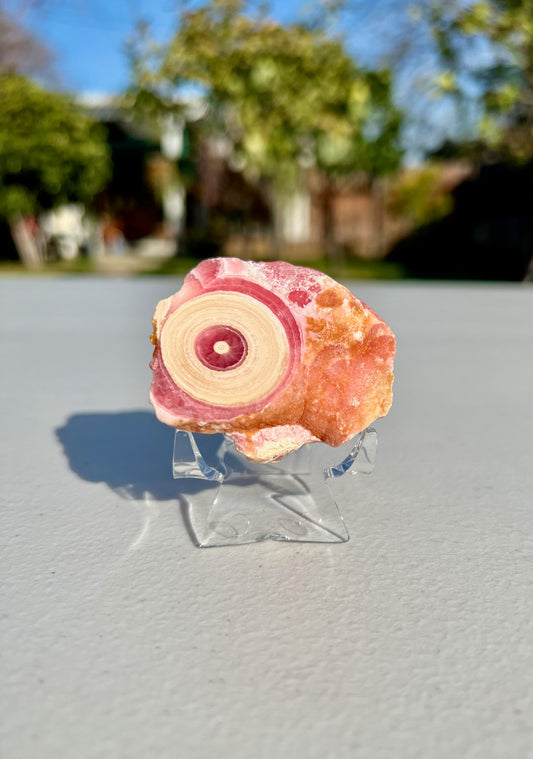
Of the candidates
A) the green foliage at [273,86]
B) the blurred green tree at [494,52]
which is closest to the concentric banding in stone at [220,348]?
the blurred green tree at [494,52]

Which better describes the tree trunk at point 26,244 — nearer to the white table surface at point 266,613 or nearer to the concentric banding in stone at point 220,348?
the white table surface at point 266,613

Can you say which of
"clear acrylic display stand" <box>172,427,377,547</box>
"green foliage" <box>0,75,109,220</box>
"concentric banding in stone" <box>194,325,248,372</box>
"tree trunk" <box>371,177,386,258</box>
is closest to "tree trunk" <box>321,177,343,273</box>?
"tree trunk" <box>371,177,386,258</box>

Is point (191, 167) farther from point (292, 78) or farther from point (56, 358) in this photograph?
point (56, 358)

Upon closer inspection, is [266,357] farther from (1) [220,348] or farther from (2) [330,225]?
(2) [330,225]

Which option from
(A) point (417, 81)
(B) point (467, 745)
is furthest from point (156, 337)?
(A) point (417, 81)

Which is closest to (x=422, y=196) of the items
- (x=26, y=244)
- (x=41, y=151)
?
(x=41, y=151)
